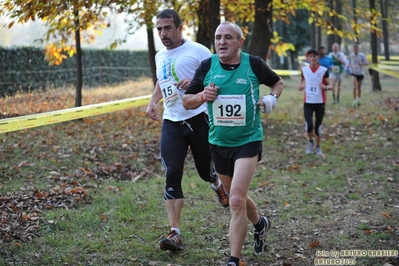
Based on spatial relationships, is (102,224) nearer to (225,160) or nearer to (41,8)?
(225,160)

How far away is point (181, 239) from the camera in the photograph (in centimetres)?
613

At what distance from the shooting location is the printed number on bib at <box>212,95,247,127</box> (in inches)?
207

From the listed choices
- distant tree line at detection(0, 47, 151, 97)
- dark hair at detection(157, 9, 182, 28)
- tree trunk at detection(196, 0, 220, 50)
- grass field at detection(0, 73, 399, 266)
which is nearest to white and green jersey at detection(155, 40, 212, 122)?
dark hair at detection(157, 9, 182, 28)

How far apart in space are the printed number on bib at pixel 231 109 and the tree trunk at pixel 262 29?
942cm

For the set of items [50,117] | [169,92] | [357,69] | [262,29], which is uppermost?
[262,29]

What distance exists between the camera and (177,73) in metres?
6.31

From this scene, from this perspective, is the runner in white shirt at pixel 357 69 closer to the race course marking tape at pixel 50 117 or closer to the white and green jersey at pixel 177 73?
the race course marking tape at pixel 50 117

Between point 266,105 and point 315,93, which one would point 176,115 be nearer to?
point 266,105

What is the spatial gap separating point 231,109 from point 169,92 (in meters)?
1.26

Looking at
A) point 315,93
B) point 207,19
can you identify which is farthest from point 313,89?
point 207,19

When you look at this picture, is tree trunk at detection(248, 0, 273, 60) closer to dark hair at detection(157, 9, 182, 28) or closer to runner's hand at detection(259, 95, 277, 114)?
dark hair at detection(157, 9, 182, 28)

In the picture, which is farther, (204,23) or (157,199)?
(204,23)

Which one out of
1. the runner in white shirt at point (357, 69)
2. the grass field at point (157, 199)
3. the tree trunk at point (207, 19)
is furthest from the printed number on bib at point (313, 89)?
the runner in white shirt at point (357, 69)

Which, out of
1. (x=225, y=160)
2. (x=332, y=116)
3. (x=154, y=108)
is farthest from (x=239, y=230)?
(x=332, y=116)
